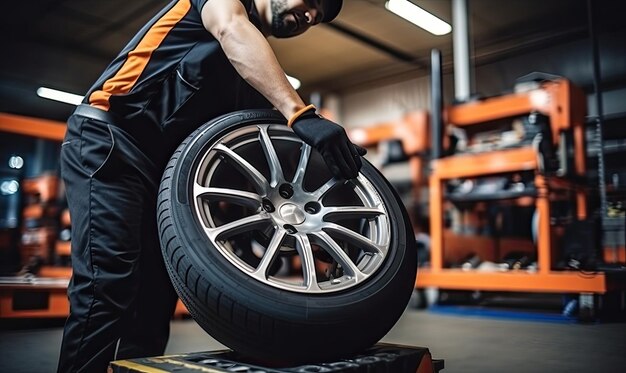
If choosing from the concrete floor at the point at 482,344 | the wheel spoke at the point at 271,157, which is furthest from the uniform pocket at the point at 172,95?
the concrete floor at the point at 482,344

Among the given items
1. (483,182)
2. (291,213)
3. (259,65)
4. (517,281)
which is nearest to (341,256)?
(291,213)

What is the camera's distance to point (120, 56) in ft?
4.91

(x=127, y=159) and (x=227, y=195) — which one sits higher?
(x=127, y=159)

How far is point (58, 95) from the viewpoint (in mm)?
8977

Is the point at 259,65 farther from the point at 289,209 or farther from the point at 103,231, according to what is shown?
the point at 103,231

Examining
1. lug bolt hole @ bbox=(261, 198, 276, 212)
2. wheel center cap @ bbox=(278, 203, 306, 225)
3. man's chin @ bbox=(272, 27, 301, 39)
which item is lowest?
wheel center cap @ bbox=(278, 203, 306, 225)

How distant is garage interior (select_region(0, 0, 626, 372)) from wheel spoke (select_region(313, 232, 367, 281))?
731 millimetres

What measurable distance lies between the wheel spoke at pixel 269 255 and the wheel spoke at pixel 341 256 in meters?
0.10

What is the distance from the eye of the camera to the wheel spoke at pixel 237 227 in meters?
1.25

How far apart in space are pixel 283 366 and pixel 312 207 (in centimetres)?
44

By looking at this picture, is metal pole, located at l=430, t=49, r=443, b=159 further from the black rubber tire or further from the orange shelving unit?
the black rubber tire

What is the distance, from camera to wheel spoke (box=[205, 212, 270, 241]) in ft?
4.11

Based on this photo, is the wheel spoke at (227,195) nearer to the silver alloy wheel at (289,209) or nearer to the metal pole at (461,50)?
the silver alloy wheel at (289,209)

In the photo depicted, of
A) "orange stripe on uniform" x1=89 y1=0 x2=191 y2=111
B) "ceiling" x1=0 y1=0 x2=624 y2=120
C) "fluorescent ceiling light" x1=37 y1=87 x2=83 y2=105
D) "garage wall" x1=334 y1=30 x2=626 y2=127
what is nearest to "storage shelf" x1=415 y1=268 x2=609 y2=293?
"garage wall" x1=334 y1=30 x2=626 y2=127
